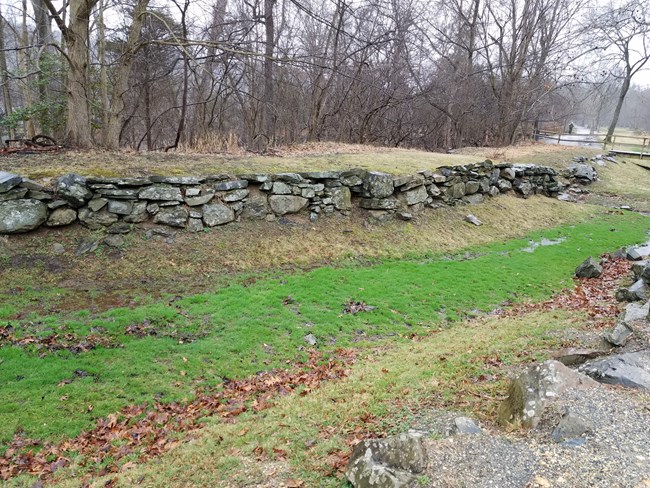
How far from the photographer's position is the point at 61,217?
7.79 meters

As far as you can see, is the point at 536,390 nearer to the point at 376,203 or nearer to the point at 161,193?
the point at 161,193

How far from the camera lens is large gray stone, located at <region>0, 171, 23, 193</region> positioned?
7.25 metres

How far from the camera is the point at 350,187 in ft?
36.3

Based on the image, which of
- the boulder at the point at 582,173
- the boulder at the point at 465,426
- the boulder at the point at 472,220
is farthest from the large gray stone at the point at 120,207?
the boulder at the point at 582,173

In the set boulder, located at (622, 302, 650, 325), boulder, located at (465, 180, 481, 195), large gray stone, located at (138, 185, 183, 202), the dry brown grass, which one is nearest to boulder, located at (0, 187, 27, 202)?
the dry brown grass

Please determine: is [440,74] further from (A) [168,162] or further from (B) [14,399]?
(B) [14,399]

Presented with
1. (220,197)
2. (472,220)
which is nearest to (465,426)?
(220,197)

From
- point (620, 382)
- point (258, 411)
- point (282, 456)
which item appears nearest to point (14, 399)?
point (258, 411)

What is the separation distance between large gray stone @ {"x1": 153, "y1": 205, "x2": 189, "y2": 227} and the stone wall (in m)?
0.02

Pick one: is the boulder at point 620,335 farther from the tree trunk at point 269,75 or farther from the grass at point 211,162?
the tree trunk at point 269,75

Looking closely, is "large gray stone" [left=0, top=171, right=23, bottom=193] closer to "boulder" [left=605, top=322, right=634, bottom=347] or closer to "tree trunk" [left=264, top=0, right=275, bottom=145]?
"tree trunk" [left=264, top=0, right=275, bottom=145]

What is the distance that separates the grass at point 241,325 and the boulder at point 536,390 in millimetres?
3076

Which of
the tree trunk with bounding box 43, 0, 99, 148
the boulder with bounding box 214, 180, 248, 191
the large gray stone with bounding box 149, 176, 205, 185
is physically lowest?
the boulder with bounding box 214, 180, 248, 191

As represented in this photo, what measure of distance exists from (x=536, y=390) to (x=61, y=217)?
8.14 m
